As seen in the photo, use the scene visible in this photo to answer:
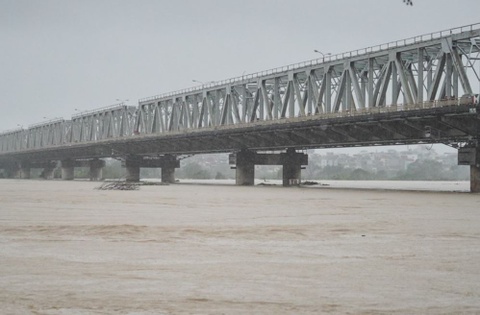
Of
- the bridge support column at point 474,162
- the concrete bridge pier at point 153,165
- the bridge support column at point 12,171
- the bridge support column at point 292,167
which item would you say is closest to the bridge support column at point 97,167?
the concrete bridge pier at point 153,165

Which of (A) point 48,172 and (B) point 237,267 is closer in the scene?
(B) point 237,267

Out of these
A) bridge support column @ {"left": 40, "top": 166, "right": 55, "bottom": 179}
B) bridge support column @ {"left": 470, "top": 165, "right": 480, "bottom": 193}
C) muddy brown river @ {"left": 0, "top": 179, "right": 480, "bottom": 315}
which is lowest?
muddy brown river @ {"left": 0, "top": 179, "right": 480, "bottom": 315}

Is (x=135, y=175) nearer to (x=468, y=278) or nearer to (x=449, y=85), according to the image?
(x=449, y=85)

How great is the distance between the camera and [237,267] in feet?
39.3

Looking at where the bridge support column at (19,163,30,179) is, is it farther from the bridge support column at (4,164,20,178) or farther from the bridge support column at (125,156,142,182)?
the bridge support column at (125,156,142,182)

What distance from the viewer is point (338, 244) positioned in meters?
15.8

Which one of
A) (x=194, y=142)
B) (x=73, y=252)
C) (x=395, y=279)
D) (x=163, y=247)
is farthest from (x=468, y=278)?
(x=194, y=142)

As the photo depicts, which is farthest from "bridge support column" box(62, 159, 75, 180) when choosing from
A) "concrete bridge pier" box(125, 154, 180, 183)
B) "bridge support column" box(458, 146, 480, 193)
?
"bridge support column" box(458, 146, 480, 193)

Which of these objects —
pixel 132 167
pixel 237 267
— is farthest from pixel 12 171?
pixel 237 267

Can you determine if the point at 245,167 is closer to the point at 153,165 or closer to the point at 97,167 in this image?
the point at 153,165

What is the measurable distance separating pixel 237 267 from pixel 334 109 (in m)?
59.0

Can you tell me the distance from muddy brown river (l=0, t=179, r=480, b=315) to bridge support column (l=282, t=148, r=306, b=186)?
5725 cm

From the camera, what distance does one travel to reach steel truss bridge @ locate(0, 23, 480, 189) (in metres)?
53.7

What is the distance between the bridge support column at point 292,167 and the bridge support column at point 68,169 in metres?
72.1
